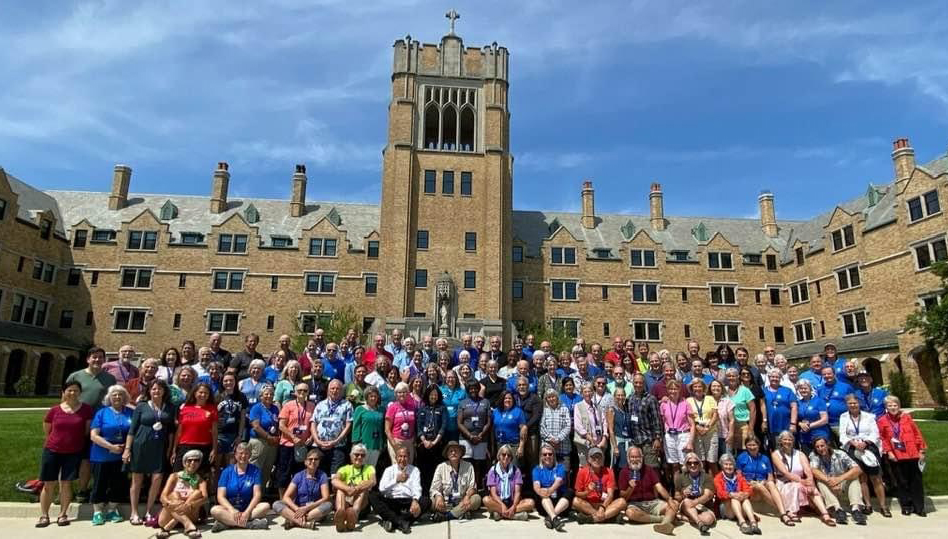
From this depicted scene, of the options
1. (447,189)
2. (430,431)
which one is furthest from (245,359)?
(447,189)

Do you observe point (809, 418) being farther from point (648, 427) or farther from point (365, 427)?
point (365, 427)

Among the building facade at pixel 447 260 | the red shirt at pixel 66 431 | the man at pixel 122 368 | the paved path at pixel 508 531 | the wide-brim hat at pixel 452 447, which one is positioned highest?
the building facade at pixel 447 260

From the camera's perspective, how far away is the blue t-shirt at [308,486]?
8195 mm

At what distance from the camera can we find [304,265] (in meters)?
39.5

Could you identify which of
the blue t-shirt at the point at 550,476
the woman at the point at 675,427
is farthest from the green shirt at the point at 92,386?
the woman at the point at 675,427

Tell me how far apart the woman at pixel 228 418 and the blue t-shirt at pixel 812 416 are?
9.63 metres

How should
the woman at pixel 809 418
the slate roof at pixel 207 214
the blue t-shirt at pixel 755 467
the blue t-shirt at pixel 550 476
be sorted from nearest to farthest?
the blue t-shirt at pixel 550 476, the blue t-shirt at pixel 755 467, the woman at pixel 809 418, the slate roof at pixel 207 214

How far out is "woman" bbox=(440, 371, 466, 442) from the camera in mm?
9289

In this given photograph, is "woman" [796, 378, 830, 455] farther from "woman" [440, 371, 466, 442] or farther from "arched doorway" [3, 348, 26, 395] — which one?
"arched doorway" [3, 348, 26, 395]

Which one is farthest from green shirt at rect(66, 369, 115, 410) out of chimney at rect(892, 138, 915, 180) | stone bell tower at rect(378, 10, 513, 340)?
chimney at rect(892, 138, 915, 180)

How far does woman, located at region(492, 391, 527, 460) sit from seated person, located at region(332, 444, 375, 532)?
219 cm

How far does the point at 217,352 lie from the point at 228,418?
8.50ft

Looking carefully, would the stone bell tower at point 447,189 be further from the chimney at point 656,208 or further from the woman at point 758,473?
the woman at point 758,473

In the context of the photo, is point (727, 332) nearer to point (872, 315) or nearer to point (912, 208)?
point (872, 315)
